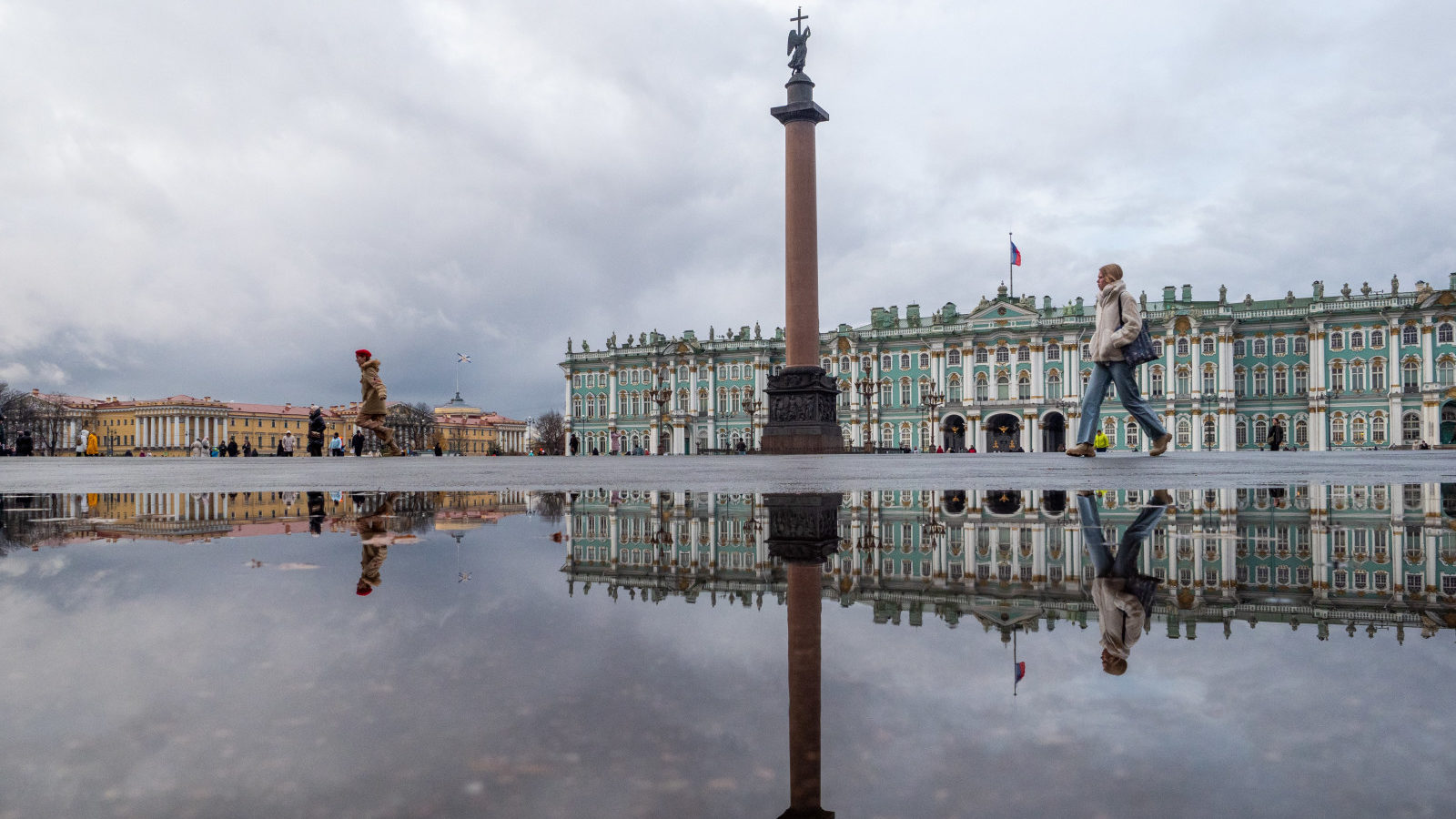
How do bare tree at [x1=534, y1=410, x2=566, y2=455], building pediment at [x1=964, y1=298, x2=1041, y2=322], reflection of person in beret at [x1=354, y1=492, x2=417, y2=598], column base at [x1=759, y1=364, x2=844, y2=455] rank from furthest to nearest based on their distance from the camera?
bare tree at [x1=534, y1=410, x2=566, y2=455] → building pediment at [x1=964, y1=298, x2=1041, y2=322] → column base at [x1=759, y1=364, x2=844, y2=455] → reflection of person in beret at [x1=354, y1=492, x2=417, y2=598]

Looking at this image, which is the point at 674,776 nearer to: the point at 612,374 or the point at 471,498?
the point at 471,498

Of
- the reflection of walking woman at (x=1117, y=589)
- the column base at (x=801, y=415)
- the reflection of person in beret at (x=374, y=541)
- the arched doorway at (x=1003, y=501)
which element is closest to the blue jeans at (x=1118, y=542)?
the reflection of walking woman at (x=1117, y=589)

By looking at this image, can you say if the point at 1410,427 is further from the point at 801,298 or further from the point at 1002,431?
the point at 801,298

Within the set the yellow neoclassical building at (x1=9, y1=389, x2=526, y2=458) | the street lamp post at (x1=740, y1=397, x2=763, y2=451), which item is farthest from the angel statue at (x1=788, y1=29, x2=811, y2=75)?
the yellow neoclassical building at (x1=9, y1=389, x2=526, y2=458)

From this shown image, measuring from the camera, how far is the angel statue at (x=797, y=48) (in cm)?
2612

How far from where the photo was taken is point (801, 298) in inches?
989

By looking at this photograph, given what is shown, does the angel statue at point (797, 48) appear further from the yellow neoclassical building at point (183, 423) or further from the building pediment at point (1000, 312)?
the yellow neoclassical building at point (183, 423)

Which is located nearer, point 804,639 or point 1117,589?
point 804,639

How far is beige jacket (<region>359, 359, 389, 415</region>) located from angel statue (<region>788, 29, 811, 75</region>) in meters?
15.7

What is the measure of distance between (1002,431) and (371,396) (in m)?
50.6

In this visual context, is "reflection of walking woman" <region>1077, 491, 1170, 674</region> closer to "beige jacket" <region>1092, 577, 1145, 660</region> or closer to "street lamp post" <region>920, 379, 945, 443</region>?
"beige jacket" <region>1092, 577, 1145, 660</region>

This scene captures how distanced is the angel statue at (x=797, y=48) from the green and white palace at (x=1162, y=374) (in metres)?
25.6

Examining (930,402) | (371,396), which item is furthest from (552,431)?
(371,396)

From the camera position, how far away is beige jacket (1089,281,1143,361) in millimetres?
9758
